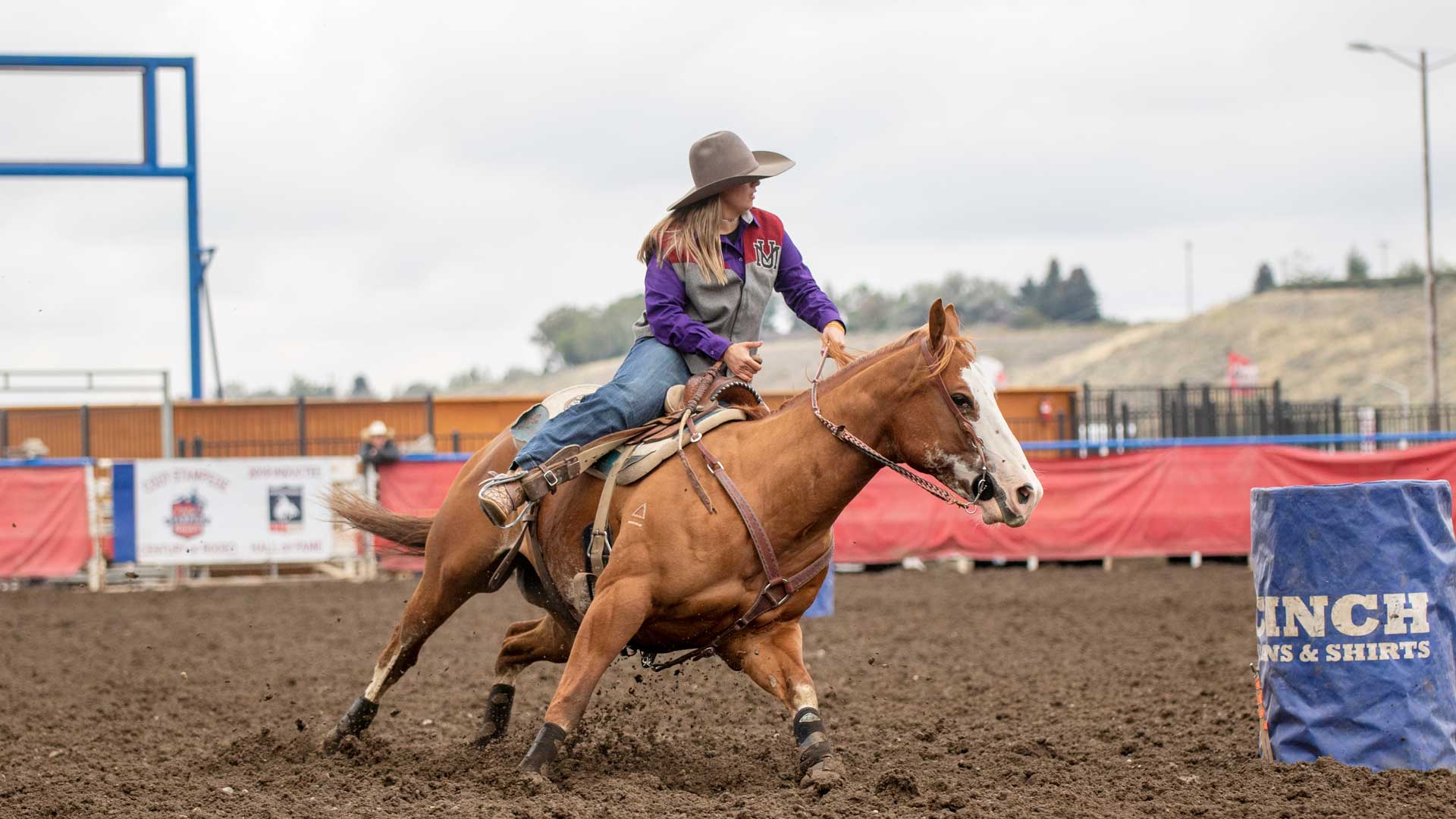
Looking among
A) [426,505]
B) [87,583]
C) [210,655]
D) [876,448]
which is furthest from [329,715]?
[87,583]

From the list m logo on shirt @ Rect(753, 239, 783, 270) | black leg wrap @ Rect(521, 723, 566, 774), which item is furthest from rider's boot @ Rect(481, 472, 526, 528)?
m logo on shirt @ Rect(753, 239, 783, 270)

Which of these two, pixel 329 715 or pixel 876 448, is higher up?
pixel 876 448

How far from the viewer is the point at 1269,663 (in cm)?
541

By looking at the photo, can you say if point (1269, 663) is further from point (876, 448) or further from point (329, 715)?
point (329, 715)

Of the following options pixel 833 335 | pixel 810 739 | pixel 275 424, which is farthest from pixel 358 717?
pixel 275 424

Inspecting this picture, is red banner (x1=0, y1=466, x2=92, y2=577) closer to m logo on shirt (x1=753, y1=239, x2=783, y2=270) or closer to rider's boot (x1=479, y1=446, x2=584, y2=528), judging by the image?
rider's boot (x1=479, y1=446, x2=584, y2=528)

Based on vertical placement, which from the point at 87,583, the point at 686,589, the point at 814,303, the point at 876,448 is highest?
the point at 814,303

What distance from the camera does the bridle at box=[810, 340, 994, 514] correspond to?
14.7 ft

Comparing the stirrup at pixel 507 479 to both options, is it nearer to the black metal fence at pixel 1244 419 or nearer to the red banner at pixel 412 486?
the red banner at pixel 412 486

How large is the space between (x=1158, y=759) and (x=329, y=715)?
14.7 feet

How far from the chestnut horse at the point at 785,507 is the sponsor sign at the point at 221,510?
12476 millimetres

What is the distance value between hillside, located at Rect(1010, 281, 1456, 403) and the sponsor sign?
42849mm

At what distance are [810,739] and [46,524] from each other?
1436 cm

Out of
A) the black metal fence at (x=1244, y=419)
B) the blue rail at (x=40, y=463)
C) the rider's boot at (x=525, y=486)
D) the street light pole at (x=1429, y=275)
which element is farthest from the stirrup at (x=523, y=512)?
the street light pole at (x=1429, y=275)
